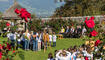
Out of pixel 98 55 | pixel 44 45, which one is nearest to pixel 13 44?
pixel 98 55

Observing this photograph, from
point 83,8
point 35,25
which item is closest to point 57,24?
point 35,25

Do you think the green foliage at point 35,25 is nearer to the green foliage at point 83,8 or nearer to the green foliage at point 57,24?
the green foliage at point 57,24

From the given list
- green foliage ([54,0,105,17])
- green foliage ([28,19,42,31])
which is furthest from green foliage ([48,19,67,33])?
green foliage ([54,0,105,17])

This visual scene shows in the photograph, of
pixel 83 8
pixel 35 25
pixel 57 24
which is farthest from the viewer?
pixel 83 8

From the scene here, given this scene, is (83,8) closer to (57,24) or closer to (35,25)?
(57,24)

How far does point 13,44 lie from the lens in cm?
370

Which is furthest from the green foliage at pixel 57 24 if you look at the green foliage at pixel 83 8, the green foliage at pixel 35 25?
the green foliage at pixel 83 8

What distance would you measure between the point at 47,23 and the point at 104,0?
21.3 metres

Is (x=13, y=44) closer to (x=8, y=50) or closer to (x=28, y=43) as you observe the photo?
(x=8, y=50)

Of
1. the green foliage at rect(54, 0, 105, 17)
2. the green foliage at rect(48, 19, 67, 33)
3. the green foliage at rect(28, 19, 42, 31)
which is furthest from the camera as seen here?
the green foliage at rect(54, 0, 105, 17)

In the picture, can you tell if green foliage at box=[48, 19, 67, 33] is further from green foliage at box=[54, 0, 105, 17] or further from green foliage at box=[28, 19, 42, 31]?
green foliage at box=[54, 0, 105, 17]

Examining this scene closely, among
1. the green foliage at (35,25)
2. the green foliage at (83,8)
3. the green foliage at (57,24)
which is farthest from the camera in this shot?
the green foliage at (83,8)

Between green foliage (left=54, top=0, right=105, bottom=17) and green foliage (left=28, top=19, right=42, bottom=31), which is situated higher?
green foliage (left=54, top=0, right=105, bottom=17)

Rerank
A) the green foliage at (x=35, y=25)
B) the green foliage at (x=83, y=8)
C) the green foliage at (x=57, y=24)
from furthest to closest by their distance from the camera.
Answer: the green foliage at (x=83, y=8) → the green foliage at (x=35, y=25) → the green foliage at (x=57, y=24)
